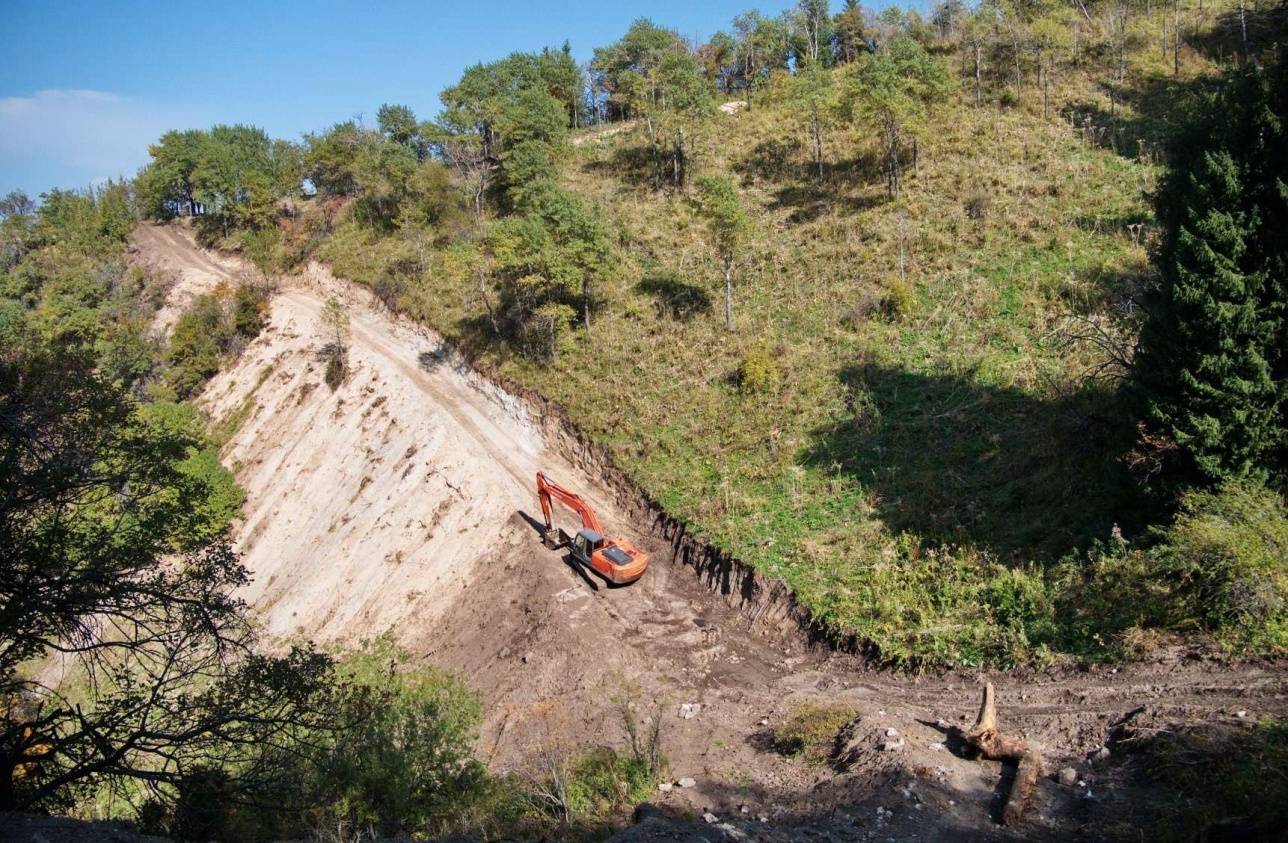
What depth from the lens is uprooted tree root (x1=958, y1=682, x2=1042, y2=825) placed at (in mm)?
12664

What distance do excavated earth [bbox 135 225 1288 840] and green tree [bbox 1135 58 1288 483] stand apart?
5233mm

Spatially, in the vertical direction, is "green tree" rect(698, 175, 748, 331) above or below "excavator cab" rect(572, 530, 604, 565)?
above

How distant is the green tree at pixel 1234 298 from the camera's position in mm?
16297

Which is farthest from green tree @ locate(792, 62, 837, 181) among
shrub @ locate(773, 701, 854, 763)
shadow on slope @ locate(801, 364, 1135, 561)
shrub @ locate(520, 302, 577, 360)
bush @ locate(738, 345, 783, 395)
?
shrub @ locate(773, 701, 854, 763)

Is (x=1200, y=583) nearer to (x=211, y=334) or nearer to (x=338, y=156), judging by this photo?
(x=211, y=334)

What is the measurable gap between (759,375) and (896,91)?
63.0 feet

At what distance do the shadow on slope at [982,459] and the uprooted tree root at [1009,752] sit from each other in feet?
22.5

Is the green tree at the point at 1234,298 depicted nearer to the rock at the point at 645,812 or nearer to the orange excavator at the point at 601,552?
the rock at the point at 645,812

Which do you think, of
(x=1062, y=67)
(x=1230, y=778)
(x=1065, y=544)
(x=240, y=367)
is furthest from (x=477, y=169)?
(x=1230, y=778)

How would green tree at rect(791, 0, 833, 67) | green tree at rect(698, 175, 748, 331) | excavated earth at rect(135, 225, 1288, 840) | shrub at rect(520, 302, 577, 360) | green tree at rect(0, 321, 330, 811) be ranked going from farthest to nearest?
green tree at rect(791, 0, 833, 67)
shrub at rect(520, 302, 577, 360)
green tree at rect(698, 175, 748, 331)
excavated earth at rect(135, 225, 1288, 840)
green tree at rect(0, 321, 330, 811)

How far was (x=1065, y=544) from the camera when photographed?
20094 mm

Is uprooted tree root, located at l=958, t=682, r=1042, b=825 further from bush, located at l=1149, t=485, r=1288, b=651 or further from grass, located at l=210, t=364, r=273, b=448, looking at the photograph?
grass, located at l=210, t=364, r=273, b=448

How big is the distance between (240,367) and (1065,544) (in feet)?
163

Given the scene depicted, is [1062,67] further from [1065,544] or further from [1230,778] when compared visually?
[1230,778]
